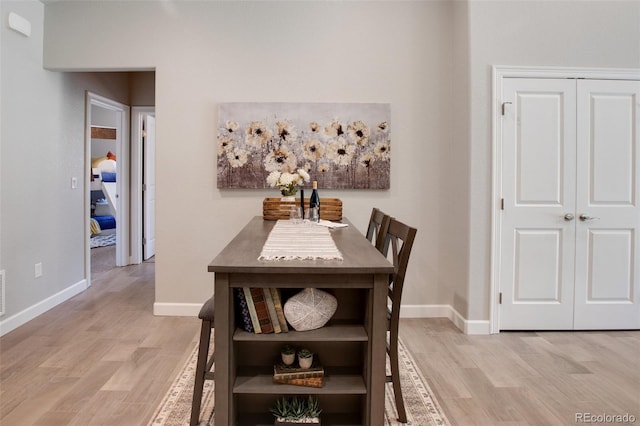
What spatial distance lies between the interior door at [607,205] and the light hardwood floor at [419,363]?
0.26m

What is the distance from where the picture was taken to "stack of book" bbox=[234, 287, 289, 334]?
1.68 metres

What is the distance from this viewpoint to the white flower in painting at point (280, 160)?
3.60 m

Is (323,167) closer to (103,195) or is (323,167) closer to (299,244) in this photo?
(299,244)

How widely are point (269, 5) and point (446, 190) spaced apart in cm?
216

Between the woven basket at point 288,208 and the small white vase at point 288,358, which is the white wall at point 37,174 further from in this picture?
the small white vase at point 288,358

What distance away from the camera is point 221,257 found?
174 cm

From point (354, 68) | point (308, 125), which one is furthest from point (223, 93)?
point (354, 68)

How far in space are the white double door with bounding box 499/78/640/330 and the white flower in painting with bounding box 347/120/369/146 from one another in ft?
3.51

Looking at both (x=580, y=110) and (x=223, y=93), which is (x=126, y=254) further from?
(x=580, y=110)

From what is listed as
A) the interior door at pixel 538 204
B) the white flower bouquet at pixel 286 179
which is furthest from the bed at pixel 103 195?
the interior door at pixel 538 204

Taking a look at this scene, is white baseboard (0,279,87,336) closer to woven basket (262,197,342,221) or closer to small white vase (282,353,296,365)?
woven basket (262,197,342,221)

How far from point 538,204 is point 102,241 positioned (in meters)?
6.90

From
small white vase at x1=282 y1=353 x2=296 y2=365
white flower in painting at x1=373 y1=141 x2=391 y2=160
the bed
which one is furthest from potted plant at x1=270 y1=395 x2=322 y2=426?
the bed

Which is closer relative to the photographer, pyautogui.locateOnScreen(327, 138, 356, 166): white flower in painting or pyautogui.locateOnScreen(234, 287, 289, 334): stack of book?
pyautogui.locateOnScreen(234, 287, 289, 334): stack of book
